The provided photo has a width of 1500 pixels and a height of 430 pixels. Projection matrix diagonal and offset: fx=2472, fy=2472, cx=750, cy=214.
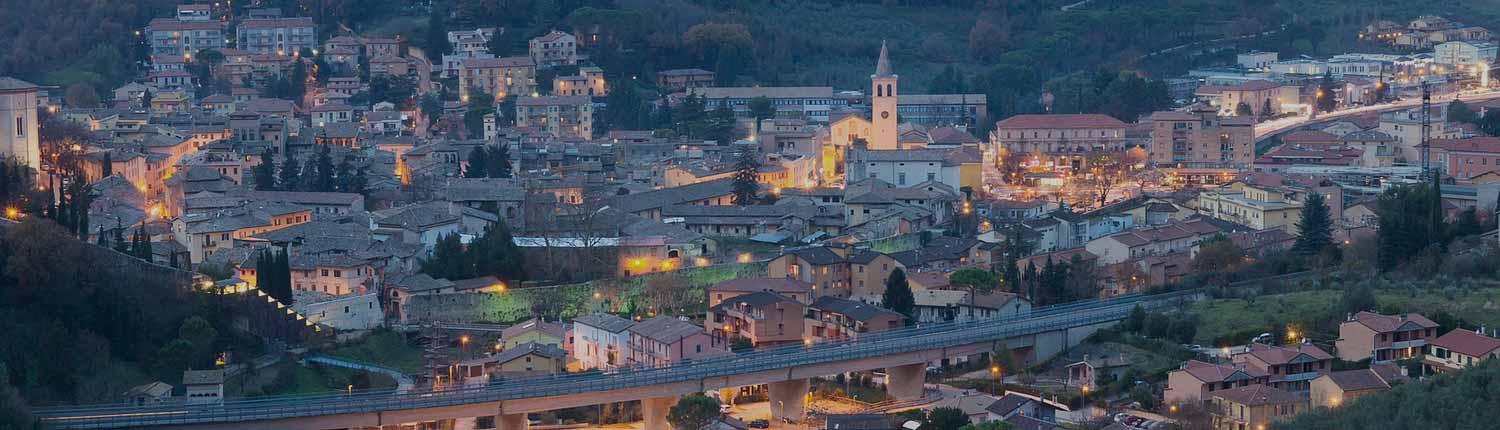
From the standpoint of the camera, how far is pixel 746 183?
35750mm

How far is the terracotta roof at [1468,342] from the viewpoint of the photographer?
24156mm

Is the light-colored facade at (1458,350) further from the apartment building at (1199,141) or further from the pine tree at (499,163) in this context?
the pine tree at (499,163)

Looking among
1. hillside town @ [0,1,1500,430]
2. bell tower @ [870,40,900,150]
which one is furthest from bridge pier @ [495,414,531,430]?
bell tower @ [870,40,900,150]

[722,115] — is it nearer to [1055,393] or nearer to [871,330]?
[871,330]

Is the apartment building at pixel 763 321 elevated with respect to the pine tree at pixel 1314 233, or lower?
lower

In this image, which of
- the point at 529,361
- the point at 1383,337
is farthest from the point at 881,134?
the point at 1383,337

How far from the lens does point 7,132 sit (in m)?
33.1

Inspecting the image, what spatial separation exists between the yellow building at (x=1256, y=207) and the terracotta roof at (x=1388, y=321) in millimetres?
8055

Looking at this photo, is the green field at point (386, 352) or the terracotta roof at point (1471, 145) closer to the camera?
the green field at point (386, 352)

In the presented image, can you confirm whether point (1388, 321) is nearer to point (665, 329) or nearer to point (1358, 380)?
point (1358, 380)

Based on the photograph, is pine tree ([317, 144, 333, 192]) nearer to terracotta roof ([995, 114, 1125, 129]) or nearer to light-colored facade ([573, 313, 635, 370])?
light-colored facade ([573, 313, 635, 370])

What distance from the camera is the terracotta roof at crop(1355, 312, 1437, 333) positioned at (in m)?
24.9

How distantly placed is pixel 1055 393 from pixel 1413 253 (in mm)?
7306

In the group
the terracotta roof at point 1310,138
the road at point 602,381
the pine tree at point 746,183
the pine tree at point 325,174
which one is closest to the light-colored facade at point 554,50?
the pine tree at point 746,183
